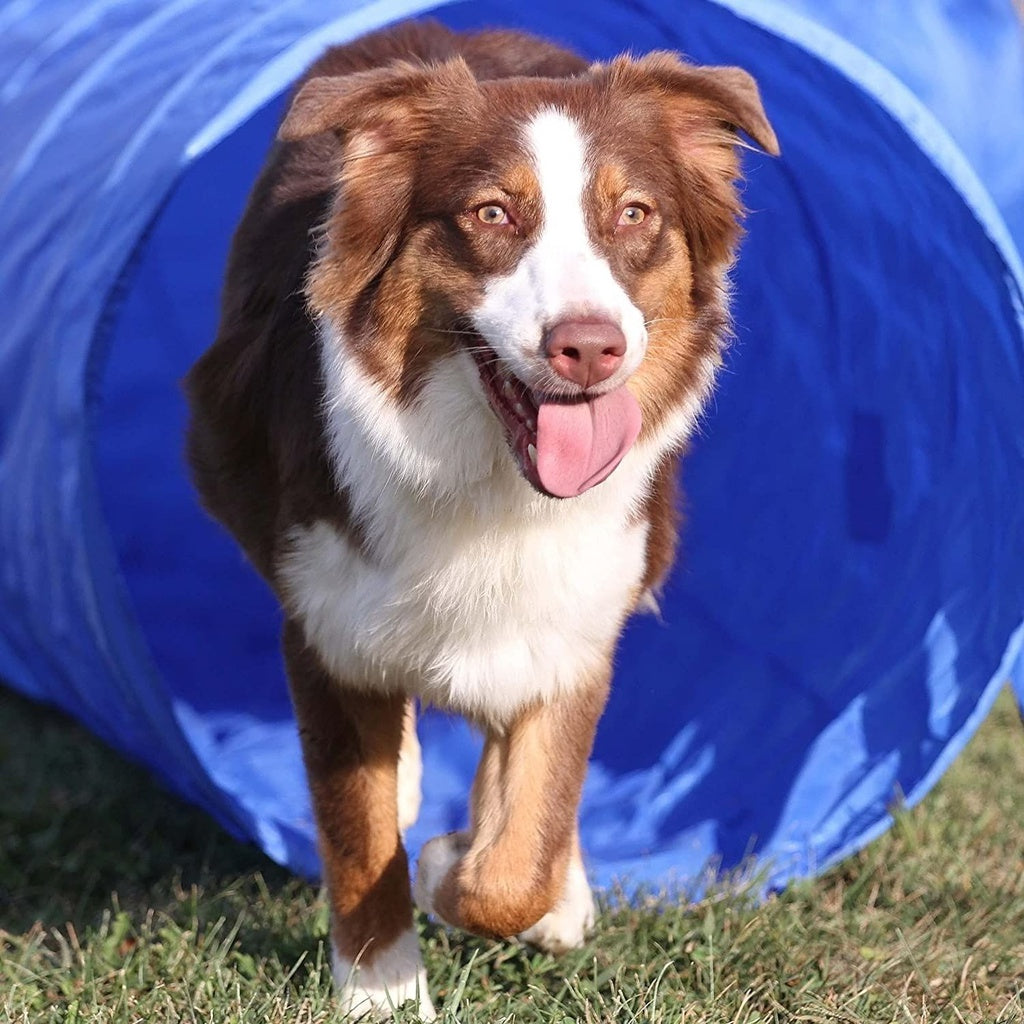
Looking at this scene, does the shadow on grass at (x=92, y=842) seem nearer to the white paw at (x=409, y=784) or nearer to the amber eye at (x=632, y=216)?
the white paw at (x=409, y=784)

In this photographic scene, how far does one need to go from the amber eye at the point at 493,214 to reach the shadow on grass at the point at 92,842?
2.42 m

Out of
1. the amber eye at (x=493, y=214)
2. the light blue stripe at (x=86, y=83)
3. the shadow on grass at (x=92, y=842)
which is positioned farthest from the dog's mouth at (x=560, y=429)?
the light blue stripe at (x=86, y=83)

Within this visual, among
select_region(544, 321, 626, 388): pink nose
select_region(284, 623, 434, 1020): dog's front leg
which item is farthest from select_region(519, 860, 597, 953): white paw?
select_region(544, 321, 626, 388): pink nose

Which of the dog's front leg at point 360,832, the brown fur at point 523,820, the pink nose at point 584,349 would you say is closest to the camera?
the pink nose at point 584,349

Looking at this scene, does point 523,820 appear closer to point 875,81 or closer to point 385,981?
point 385,981

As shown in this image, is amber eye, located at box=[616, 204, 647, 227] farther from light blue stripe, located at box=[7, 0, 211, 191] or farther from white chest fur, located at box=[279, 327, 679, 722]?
light blue stripe, located at box=[7, 0, 211, 191]

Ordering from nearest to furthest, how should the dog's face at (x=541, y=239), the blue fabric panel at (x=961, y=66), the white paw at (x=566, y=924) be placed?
the dog's face at (x=541, y=239)
the white paw at (x=566, y=924)
the blue fabric panel at (x=961, y=66)

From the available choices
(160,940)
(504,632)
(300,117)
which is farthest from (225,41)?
(160,940)

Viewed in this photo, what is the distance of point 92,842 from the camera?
20.0 feet

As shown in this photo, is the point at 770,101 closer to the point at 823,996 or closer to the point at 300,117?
the point at 300,117

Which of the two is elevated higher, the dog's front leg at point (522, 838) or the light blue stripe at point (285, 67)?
the light blue stripe at point (285, 67)

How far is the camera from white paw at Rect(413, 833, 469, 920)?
459 centimetres

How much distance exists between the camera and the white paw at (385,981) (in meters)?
4.36

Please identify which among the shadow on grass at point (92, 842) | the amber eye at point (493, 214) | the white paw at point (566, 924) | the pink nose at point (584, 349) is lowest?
the shadow on grass at point (92, 842)
